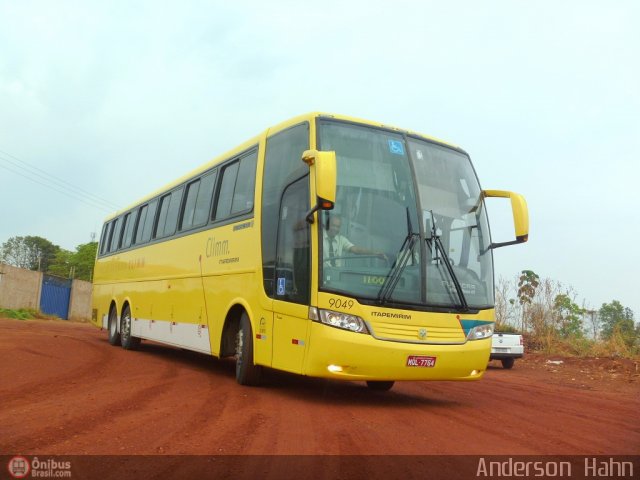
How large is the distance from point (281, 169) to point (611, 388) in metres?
8.74

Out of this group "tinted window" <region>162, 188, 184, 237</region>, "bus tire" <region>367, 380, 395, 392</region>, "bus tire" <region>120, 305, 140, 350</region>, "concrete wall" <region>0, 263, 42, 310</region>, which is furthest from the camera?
"concrete wall" <region>0, 263, 42, 310</region>

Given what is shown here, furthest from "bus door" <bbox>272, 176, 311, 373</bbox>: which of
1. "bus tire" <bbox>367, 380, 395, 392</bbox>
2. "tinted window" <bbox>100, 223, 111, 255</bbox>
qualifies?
"tinted window" <bbox>100, 223, 111, 255</bbox>

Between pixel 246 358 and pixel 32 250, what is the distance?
85.8 metres

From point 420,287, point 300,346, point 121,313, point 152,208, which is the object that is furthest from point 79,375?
point 121,313

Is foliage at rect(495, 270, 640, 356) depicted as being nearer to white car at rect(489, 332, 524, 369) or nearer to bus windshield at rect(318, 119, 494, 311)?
white car at rect(489, 332, 524, 369)

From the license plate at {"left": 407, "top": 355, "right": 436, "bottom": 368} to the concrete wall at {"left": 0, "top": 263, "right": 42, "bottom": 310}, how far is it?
3237 centimetres

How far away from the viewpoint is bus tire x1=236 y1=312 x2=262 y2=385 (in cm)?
866

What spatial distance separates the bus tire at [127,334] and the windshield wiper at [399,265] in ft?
32.3

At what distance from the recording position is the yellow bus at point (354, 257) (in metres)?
7.21

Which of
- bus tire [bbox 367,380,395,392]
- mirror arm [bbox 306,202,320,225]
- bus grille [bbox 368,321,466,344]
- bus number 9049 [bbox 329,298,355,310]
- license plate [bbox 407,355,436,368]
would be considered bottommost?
bus tire [bbox 367,380,395,392]

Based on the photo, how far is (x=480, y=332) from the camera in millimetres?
8000

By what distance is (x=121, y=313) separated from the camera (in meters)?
16.5

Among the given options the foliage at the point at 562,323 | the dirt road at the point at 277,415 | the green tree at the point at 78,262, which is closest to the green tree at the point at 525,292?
the foliage at the point at 562,323

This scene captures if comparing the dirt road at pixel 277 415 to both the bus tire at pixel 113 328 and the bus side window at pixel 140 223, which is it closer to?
the bus side window at pixel 140 223
